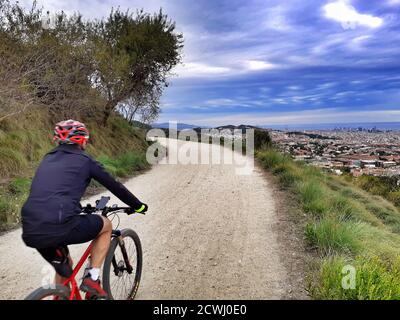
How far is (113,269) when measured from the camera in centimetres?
414

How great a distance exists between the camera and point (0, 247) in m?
6.41

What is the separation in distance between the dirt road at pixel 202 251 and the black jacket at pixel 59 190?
215cm

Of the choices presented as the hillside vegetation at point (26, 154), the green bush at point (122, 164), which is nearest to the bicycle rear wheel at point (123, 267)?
the hillside vegetation at point (26, 154)

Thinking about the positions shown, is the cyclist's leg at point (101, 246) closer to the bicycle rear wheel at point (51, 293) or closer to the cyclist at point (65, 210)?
the cyclist at point (65, 210)

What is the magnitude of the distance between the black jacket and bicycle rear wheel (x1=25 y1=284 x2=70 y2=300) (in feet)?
1.47

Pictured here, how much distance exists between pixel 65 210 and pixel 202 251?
370 cm

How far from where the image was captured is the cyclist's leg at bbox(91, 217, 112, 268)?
3.54 meters

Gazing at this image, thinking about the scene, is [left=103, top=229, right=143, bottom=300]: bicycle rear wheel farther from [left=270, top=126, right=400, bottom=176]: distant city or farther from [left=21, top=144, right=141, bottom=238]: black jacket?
[left=270, top=126, right=400, bottom=176]: distant city

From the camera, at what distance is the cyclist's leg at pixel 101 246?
354cm

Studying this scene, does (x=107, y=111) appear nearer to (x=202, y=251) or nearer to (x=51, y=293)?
(x=202, y=251)

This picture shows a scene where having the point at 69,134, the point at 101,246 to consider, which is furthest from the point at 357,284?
the point at 69,134

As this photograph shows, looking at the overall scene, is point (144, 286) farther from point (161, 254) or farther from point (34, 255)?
point (34, 255)

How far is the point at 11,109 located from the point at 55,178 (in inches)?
368
